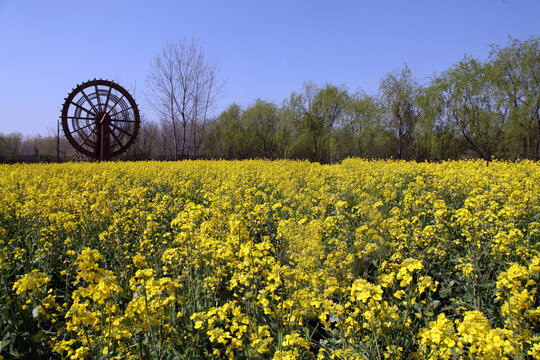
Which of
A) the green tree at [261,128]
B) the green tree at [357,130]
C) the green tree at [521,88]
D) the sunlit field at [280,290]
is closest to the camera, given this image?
the sunlit field at [280,290]

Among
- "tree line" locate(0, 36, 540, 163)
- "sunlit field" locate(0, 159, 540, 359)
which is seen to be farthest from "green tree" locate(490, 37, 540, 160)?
"sunlit field" locate(0, 159, 540, 359)

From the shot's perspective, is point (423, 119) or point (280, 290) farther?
point (423, 119)

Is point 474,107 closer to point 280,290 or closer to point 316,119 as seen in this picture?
→ point 316,119

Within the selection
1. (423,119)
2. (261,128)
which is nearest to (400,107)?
(423,119)

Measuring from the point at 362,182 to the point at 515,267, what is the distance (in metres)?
5.33

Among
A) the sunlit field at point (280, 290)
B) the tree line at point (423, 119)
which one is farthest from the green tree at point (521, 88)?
the sunlit field at point (280, 290)

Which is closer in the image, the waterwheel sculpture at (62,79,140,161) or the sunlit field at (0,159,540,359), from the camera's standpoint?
the sunlit field at (0,159,540,359)

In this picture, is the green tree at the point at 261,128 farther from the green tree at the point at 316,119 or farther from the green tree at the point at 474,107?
the green tree at the point at 474,107

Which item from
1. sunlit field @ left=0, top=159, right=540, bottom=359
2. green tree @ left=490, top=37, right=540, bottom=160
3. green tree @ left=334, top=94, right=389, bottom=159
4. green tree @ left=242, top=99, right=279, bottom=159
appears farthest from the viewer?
green tree @ left=242, top=99, right=279, bottom=159

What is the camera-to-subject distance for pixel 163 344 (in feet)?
6.31

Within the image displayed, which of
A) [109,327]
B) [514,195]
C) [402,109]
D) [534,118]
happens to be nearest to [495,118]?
[534,118]

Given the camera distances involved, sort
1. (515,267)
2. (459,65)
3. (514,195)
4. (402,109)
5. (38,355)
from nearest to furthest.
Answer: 1. (515,267)
2. (38,355)
3. (514,195)
4. (459,65)
5. (402,109)

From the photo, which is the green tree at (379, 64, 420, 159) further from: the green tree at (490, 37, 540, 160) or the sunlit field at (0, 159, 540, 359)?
the sunlit field at (0, 159, 540, 359)

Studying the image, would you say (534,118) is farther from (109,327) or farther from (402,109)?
(109,327)
